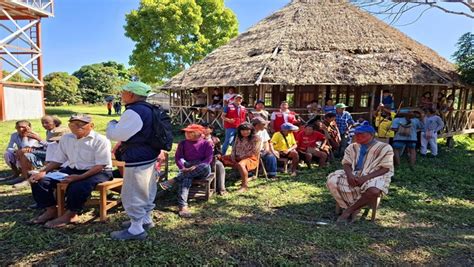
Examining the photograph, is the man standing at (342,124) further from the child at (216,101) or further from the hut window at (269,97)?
the hut window at (269,97)

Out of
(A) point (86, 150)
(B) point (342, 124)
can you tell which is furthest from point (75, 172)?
(B) point (342, 124)

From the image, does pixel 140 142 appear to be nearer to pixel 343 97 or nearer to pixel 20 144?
pixel 20 144

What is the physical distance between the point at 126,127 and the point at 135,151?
297 mm

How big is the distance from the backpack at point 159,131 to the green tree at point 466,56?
37.8 feet

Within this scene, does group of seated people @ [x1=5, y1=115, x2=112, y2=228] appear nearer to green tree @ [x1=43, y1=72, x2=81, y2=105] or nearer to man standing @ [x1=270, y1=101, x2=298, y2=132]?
man standing @ [x1=270, y1=101, x2=298, y2=132]

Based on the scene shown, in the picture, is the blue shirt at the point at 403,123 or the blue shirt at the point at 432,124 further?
the blue shirt at the point at 432,124

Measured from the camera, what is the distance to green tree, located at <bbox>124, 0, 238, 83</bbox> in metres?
22.6

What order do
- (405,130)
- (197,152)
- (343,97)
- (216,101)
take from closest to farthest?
(197,152) < (405,130) < (216,101) < (343,97)

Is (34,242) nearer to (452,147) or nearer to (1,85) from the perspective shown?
(452,147)

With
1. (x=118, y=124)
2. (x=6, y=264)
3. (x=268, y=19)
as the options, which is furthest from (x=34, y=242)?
(x=268, y=19)

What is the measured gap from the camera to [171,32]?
901 inches

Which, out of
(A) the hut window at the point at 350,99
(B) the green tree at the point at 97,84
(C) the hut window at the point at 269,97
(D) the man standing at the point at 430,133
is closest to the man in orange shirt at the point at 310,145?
(D) the man standing at the point at 430,133

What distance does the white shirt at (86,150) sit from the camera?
13.1 ft

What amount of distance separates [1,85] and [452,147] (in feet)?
68.4
